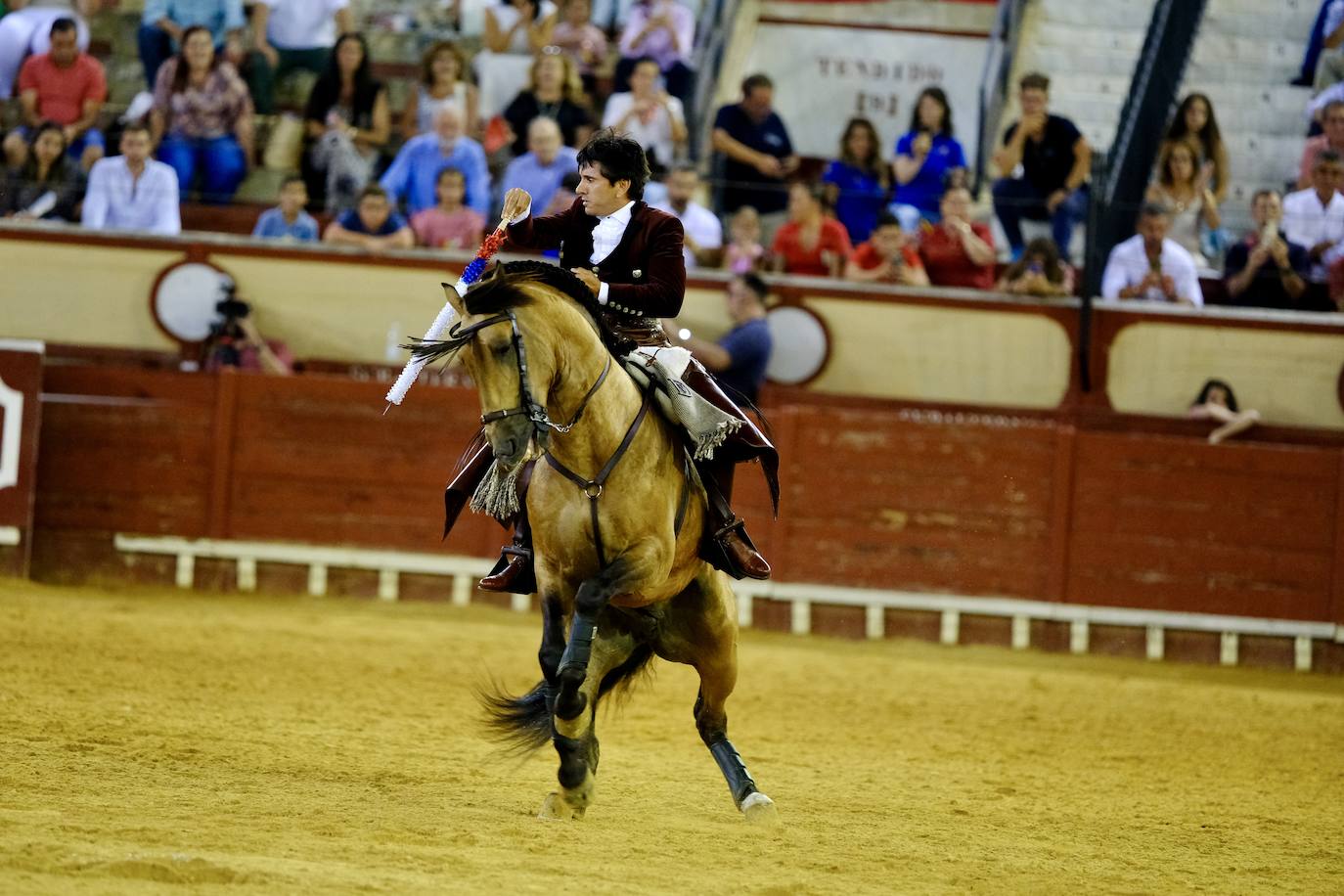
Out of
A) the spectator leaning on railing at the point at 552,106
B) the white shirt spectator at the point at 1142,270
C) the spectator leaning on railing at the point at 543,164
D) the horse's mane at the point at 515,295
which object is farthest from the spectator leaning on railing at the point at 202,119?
the horse's mane at the point at 515,295

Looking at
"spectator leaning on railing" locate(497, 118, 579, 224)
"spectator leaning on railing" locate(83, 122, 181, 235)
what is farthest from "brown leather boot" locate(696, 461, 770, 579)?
"spectator leaning on railing" locate(83, 122, 181, 235)

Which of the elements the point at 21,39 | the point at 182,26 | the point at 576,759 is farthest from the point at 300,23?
the point at 576,759

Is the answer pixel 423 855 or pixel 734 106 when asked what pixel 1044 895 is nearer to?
pixel 423 855

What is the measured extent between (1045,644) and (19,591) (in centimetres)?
640

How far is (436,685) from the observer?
9711 mm

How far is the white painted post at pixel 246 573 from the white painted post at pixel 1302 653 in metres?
6.71

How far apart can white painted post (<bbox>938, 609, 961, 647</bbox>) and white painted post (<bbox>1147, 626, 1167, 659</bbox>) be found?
1.22 metres

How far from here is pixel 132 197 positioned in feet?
42.0

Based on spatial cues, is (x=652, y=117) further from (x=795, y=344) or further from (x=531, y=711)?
(x=531, y=711)

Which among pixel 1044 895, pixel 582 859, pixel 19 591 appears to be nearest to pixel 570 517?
pixel 582 859

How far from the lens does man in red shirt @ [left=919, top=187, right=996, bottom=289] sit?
12398 mm

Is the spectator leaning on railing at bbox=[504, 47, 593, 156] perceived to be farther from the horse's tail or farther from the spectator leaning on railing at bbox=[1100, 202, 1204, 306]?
the horse's tail

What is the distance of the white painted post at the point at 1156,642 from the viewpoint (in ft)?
39.8

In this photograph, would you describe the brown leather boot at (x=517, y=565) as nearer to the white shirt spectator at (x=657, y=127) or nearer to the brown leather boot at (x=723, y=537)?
the brown leather boot at (x=723, y=537)
